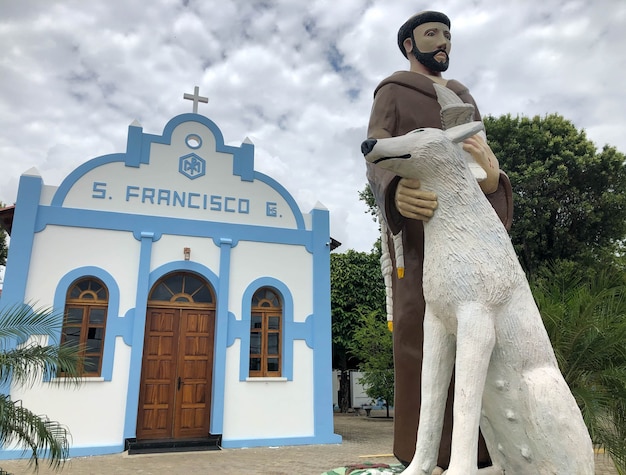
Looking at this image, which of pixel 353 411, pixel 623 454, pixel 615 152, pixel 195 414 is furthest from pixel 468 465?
pixel 353 411

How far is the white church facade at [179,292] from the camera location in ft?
29.3

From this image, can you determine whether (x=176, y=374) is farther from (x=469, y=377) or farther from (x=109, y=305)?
(x=469, y=377)

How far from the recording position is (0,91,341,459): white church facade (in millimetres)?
8945

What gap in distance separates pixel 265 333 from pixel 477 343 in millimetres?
8367

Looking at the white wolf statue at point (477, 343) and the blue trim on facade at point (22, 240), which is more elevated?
the blue trim on facade at point (22, 240)

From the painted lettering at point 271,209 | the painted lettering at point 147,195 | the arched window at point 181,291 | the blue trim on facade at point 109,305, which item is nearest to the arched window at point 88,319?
the blue trim on facade at point 109,305

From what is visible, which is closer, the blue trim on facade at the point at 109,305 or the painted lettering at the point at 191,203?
the blue trim on facade at the point at 109,305

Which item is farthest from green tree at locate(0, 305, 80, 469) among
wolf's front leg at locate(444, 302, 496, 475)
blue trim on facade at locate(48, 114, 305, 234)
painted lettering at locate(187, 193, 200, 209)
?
painted lettering at locate(187, 193, 200, 209)

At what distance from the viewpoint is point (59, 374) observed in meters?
8.56

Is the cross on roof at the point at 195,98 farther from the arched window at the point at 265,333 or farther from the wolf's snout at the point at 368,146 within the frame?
the wolf's snout at the point at 368,146

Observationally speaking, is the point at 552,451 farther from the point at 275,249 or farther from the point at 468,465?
the point at 275,249

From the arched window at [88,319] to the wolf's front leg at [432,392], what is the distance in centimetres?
806

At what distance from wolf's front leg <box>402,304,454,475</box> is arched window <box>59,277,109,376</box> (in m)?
8.06

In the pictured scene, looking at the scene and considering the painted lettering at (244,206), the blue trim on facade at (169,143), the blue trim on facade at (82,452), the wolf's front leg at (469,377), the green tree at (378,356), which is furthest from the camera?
the green tree at (378,356)
